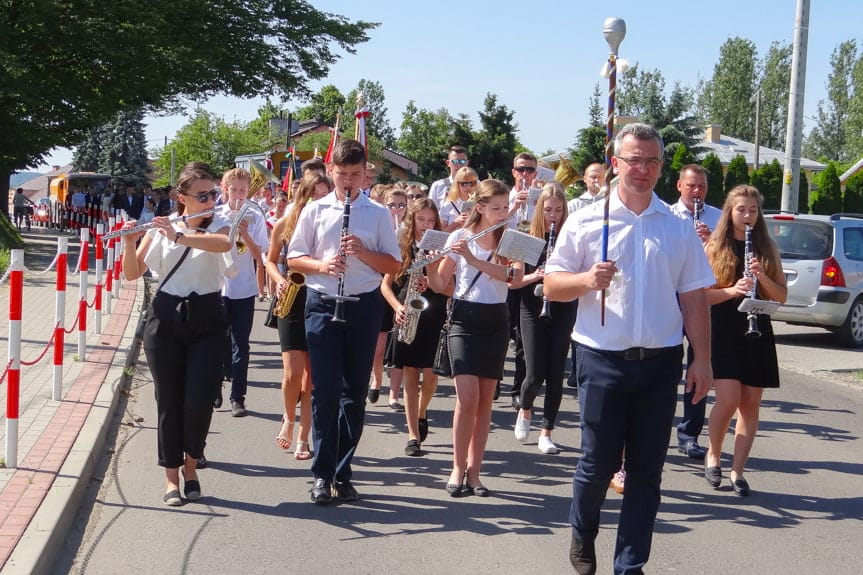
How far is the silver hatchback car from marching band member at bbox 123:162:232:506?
422 inches

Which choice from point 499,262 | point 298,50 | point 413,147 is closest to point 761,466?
point 499,262

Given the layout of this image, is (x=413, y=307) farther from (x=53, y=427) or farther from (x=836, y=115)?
(x=836, y=115)

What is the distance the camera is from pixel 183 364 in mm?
6301

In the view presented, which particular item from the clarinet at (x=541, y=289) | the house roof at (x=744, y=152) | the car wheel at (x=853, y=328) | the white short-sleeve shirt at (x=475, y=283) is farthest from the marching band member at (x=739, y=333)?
the house roof at (x=744, y=152)

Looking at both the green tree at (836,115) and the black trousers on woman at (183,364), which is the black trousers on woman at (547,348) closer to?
the black trousers on woman at (183,364)

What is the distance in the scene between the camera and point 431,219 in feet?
26.9

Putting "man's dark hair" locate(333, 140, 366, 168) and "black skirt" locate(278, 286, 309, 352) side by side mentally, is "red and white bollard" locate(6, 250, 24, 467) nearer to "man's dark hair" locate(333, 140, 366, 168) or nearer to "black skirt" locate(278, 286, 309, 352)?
"black skirt" locate(278, 286, 309, 352)

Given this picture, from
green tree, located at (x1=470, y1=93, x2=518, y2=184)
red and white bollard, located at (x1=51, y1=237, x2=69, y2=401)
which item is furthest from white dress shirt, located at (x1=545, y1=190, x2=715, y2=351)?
green tree, located at (x1=470, y1=93, x2=518, y2=184)

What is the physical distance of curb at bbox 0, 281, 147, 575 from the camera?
504cm

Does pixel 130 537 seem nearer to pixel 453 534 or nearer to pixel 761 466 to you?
pixel 453 534

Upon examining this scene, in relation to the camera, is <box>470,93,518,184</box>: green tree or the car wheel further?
<box>470,93,518,184</box>: green tree

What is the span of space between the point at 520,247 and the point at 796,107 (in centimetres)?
1621

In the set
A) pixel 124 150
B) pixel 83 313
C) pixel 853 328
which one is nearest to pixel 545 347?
pixel 83 313

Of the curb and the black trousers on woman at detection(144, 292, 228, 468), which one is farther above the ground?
the black trousers on woman at detection(144, 292, 228, 468)
